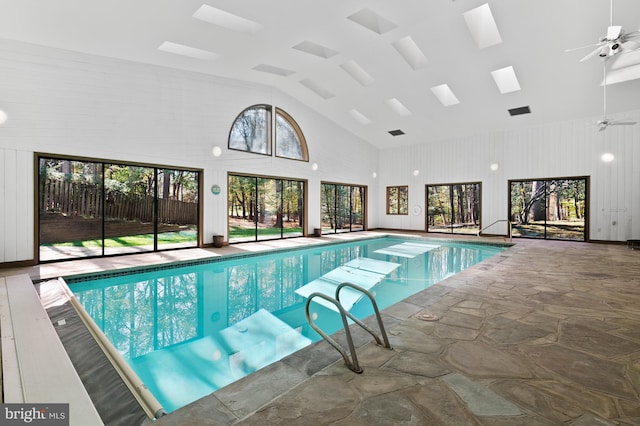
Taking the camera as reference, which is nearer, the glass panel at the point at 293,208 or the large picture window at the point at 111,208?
the large picture window at the point at 111,208

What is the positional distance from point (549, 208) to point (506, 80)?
4.69m

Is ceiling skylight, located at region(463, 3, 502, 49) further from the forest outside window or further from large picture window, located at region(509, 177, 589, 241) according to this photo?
the forest outside window

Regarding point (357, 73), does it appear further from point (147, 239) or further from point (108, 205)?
point (147, 239)

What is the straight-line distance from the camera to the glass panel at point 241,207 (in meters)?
9.09

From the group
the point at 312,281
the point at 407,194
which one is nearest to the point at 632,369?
the point at 312,281

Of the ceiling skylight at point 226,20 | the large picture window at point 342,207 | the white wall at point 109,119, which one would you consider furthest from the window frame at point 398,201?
the ceiling skylight at point 226,20

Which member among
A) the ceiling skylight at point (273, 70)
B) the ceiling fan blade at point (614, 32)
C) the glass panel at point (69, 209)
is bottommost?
the glass panel at point (69, 209)

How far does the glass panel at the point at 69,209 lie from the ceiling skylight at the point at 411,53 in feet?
23.5

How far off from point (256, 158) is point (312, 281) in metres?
4.72

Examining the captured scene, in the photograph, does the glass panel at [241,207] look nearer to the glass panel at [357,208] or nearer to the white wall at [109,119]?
the white wall at [109,119]

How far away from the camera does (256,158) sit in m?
8.83

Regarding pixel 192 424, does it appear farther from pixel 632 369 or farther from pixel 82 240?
pixel 82 240

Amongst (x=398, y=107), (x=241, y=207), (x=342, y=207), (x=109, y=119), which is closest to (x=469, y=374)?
(x=109, y=119)

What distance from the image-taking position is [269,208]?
403 inches
